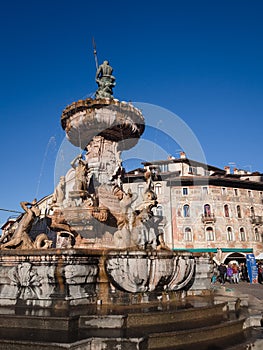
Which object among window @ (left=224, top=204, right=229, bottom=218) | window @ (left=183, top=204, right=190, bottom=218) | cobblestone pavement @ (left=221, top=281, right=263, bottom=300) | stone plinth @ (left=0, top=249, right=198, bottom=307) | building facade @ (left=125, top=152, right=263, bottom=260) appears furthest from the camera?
window @ (left=224, top=204, right=229, bottom=218)

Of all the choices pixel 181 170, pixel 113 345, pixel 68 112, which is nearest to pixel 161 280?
pixel 113 345

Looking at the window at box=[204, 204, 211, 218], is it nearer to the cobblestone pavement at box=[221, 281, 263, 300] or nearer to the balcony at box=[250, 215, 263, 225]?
the balcony at box=[250, 215, 263, 225]

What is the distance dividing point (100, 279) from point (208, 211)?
29212 millimetres

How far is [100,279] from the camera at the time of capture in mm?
6715

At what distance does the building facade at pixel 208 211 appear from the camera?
33062mm

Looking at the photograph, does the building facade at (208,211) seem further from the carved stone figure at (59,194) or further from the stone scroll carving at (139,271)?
the stone scroll carving at (139,271)

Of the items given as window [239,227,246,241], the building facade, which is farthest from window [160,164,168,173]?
window [239,227,246,241]

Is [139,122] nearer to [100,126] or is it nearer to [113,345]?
[100,126]

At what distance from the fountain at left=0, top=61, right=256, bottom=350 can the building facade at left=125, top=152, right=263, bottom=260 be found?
21959mm

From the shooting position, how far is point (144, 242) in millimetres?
8125

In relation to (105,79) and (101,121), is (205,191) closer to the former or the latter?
(105,79)

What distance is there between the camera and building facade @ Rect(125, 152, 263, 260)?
33062mm

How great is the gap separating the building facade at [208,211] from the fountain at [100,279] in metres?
22.0

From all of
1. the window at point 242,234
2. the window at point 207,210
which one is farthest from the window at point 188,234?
the window at point 242,234
